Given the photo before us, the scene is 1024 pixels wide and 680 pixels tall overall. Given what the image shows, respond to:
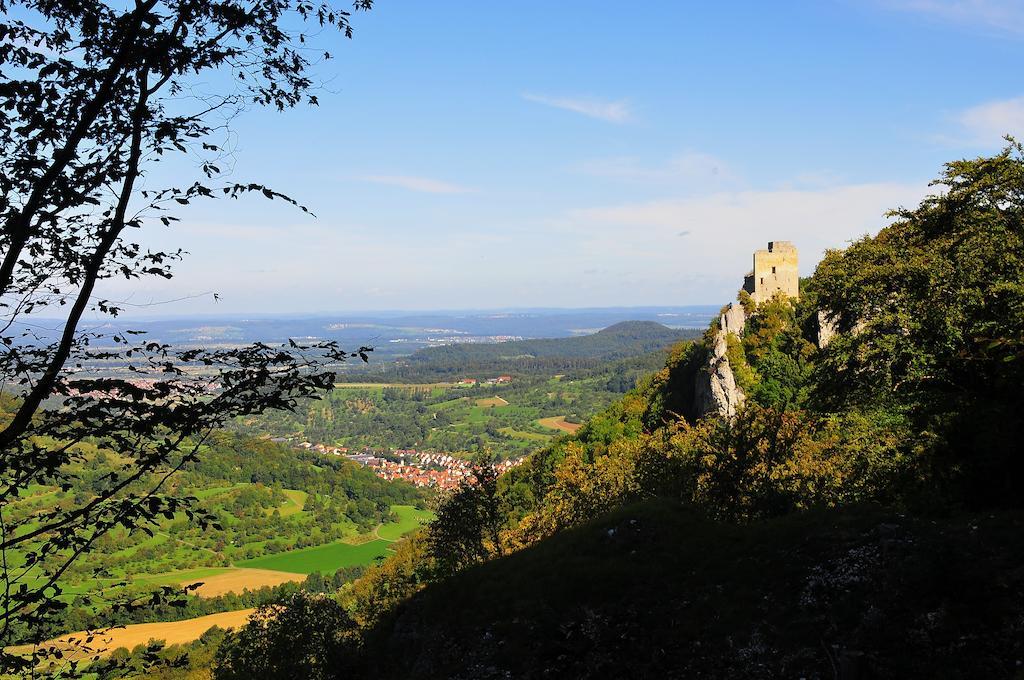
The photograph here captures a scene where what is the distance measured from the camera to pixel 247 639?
23828mm

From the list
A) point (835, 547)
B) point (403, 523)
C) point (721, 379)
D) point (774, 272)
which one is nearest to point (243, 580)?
point (403, 523)

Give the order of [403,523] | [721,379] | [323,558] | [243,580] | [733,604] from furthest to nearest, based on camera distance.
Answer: [403,523]
[323,558]
[243,580]
[721,379]
[733,604]

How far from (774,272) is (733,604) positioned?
51077 millimetres

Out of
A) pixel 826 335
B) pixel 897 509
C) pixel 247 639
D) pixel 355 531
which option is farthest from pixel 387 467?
pixel 897 509

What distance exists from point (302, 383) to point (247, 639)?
72.2ft

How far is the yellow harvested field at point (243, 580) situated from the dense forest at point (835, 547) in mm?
63736

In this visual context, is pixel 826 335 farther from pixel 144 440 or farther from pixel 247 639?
pixel 144 440

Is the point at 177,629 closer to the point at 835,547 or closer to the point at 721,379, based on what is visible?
the point at 721,379

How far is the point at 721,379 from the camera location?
5184cm

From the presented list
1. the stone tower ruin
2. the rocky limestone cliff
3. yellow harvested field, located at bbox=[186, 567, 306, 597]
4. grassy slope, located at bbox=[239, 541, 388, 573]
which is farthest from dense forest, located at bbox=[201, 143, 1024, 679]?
grassy slope, located at bbox=[239, 541, 388, 573]

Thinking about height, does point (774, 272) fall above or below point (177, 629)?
above

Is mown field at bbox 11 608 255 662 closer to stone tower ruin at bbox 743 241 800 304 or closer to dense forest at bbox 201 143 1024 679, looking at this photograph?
dense forest at bbox 201 143 1024 679

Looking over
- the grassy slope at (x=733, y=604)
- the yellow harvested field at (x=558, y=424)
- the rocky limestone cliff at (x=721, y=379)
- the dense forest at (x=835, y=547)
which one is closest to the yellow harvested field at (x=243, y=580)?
the rocky limestone cliff at (x=721, y=379)

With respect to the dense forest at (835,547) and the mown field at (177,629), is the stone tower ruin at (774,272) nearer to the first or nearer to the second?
the dense forest at (835,547)
